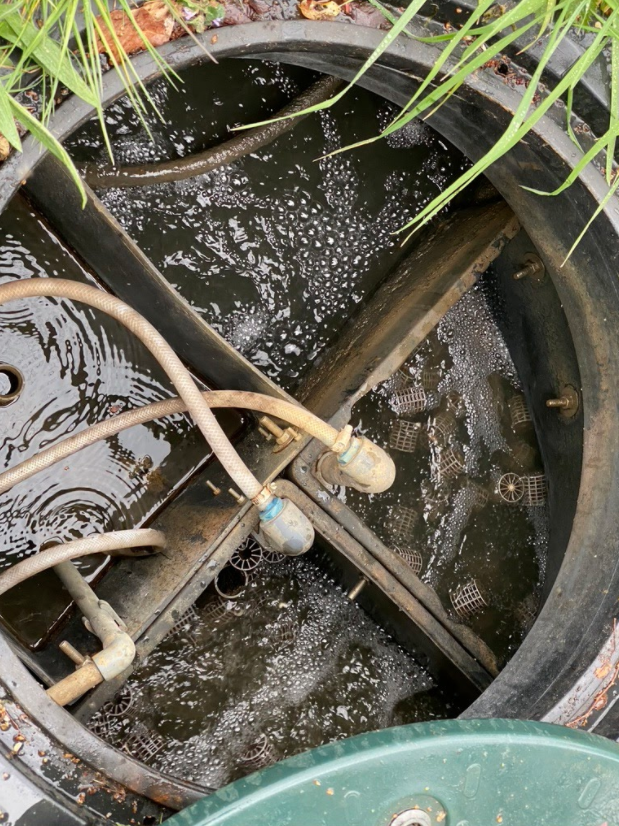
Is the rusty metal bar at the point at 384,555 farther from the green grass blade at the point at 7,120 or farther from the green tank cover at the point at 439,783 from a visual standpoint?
the green grass blade at the point at 7,120

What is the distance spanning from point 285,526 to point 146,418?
1.38 feet

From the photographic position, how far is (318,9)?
1.58 meters

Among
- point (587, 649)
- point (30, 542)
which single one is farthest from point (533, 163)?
point (30, 542)

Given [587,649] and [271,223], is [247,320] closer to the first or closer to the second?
[271,223]

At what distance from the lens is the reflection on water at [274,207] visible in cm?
221

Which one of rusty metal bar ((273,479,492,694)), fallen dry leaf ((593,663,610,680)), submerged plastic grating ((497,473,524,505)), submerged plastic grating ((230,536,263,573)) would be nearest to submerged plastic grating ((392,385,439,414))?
submerged plastic grating ((497,473,524,505))

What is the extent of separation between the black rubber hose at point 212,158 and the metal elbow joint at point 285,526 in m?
1.06

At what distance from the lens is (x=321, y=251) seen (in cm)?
239

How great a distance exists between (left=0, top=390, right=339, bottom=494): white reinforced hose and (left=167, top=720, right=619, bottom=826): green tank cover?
0.72 meters

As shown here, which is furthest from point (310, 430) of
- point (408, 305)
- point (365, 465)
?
point (408, 305)

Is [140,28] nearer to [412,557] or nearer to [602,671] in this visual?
[412,557]

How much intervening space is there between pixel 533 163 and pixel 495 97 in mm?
257

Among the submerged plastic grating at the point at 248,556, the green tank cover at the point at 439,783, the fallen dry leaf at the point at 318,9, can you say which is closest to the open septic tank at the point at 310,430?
the submerged plastic grating at the point at 248,556

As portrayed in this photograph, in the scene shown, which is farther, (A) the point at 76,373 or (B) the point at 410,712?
(B) the point at 410,712
